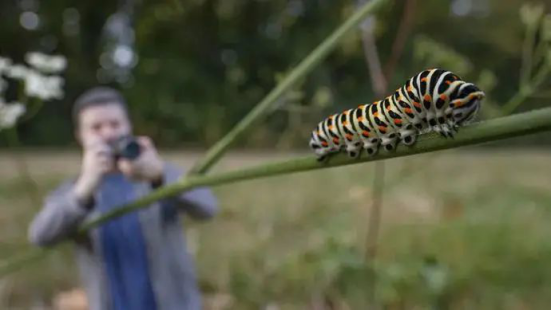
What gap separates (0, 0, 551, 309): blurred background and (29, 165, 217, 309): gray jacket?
3.4 inches

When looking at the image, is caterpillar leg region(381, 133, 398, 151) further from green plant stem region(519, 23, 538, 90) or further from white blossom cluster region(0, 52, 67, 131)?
white blossom cluster region(0, 52, 67, 131)

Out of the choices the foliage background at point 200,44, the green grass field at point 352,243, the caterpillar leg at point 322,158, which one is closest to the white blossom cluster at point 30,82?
the green grass field at point 352,243

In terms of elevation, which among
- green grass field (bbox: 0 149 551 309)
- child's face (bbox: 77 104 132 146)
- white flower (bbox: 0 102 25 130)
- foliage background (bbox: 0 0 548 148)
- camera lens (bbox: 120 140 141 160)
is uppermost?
foliage background (bbox: 0 0 548 148)

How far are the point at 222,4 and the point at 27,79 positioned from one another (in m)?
2.19

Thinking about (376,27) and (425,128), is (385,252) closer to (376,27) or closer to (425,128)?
(376,27)

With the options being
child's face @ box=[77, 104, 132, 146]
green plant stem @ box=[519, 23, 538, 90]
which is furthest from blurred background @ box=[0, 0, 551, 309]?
child's face @ box=[77, 104, 132, 146]

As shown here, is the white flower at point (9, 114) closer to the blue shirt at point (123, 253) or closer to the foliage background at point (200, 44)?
the blue shirt at point (123, 253)

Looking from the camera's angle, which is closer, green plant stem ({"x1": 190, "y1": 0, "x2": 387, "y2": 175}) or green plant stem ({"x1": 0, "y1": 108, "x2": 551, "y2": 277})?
green plant stem ({"x1": 0, "y1": 108, "x2": 551, "y2": 277})

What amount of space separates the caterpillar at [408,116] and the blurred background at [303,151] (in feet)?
0.37

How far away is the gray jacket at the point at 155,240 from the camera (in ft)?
2.30

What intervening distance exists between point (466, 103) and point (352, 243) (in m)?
0.92

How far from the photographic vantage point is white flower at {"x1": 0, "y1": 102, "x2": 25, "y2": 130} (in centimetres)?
76

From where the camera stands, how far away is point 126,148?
2.18 feet

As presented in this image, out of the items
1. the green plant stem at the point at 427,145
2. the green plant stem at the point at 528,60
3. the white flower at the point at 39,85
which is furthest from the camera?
the white flower at the point at 39,85
